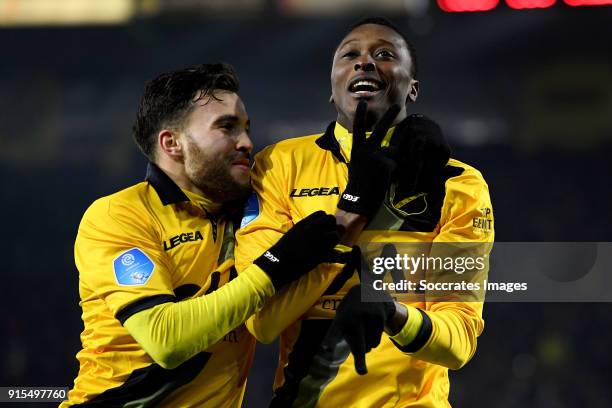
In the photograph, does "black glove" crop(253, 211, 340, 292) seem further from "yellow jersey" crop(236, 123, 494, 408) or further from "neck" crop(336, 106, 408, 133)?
"neck" crop(336, 106, 408, 133)

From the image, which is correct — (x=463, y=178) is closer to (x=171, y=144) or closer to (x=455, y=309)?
(x=455, y=309)

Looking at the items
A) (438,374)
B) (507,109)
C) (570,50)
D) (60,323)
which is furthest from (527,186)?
(438,374)

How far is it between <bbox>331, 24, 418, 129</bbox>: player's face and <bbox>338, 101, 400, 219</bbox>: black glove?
21 centimetres

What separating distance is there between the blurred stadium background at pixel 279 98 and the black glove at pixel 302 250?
7014 millimetres

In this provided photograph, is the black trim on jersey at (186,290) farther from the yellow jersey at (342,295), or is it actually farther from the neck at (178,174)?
the neck at (178,174)

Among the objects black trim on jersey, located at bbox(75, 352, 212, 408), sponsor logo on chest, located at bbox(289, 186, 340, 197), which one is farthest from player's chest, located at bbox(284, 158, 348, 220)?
black trim on jersey, located at bbox(75, 352, 212, 408)

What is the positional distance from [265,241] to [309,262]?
203 millimetres

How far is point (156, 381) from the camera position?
8.60ft

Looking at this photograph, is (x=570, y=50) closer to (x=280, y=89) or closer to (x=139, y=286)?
(x=280, y=89)

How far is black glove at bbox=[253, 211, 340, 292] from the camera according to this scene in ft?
7.52

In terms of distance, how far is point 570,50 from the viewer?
398 inches

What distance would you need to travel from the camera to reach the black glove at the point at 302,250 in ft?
7.52

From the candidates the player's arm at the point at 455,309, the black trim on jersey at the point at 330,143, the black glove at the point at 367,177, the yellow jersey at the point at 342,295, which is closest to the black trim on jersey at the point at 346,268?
the yellow jersey at the point at 342,295

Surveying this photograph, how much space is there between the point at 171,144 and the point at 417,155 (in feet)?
2.83
